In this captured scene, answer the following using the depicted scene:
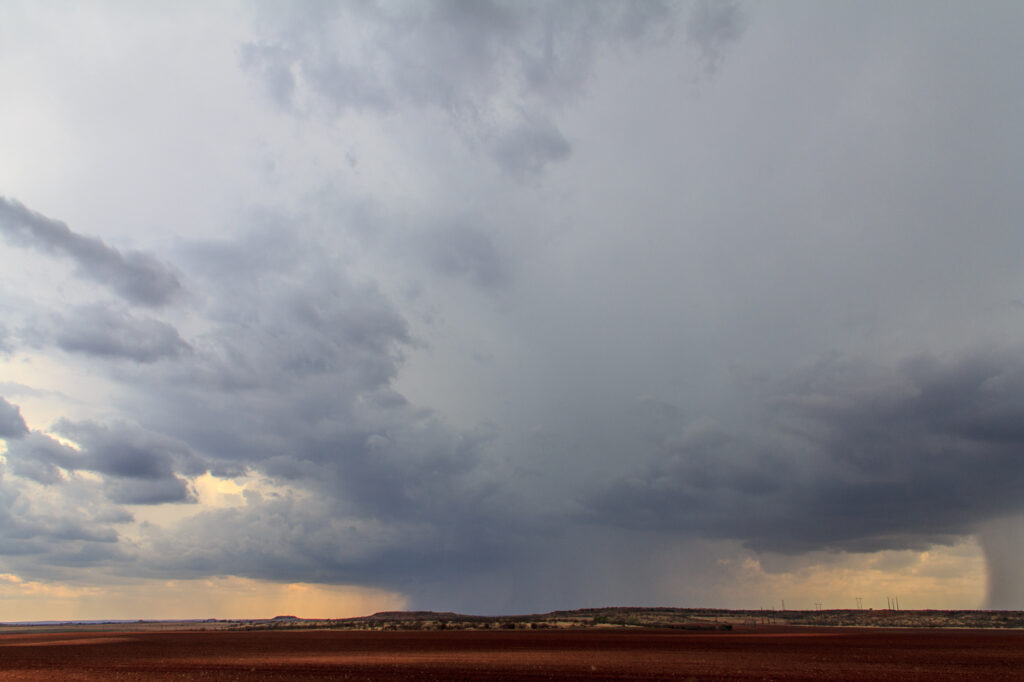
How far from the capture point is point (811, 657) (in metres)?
69.4

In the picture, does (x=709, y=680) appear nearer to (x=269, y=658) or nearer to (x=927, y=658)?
(x=927, y=658)

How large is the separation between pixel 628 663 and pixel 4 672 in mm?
59763

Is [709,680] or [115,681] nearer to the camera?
[709,680]

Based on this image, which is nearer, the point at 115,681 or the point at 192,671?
the point at 115,681

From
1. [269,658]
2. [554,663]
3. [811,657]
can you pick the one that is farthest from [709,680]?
[269,658]

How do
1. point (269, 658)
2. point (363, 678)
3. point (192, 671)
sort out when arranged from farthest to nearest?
point (269, 658) → point (192, 671) → point (363, 678)

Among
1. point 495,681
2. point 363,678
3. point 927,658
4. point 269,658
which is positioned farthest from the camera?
point 269,658

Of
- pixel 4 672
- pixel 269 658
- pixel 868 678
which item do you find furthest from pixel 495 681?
pixel 4 672

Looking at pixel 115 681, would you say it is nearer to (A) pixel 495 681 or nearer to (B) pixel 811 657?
(A) pixel 495 681

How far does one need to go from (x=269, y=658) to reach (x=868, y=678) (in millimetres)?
61622

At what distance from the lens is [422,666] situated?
59.3 metres

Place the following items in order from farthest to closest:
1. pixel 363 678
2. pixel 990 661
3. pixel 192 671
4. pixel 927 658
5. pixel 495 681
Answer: pixel 927 658 < pixel 990 661 < pixel 192 671 < pixel 363 678 < pixel 495 681

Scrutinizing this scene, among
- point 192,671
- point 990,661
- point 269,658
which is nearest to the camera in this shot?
point 192,671

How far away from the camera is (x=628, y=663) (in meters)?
61.5
